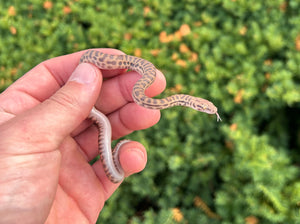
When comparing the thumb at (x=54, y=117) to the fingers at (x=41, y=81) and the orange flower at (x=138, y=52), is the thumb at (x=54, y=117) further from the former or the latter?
the orange flower at (x=138, y=52)

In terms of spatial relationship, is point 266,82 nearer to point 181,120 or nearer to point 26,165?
point 181,120

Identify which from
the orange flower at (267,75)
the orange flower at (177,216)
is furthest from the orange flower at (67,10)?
the orange flower at (177,216)

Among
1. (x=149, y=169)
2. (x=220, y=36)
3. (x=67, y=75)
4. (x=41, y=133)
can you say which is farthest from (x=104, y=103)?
(x=220, y=36)

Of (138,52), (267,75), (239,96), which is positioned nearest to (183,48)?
(138,52)

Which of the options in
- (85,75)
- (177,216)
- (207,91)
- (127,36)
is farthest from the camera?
(127,36)

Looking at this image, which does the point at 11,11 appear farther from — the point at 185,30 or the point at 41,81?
the point at 185,30

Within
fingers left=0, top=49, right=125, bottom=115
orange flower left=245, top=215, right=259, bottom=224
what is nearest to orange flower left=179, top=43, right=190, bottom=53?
fingers left=0, top=49, right=125, bottom=115

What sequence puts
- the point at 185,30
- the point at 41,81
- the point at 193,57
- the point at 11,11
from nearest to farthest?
the point at 41,81 → the point at 193,57 → the point at 185,30 → the point at 11,11
